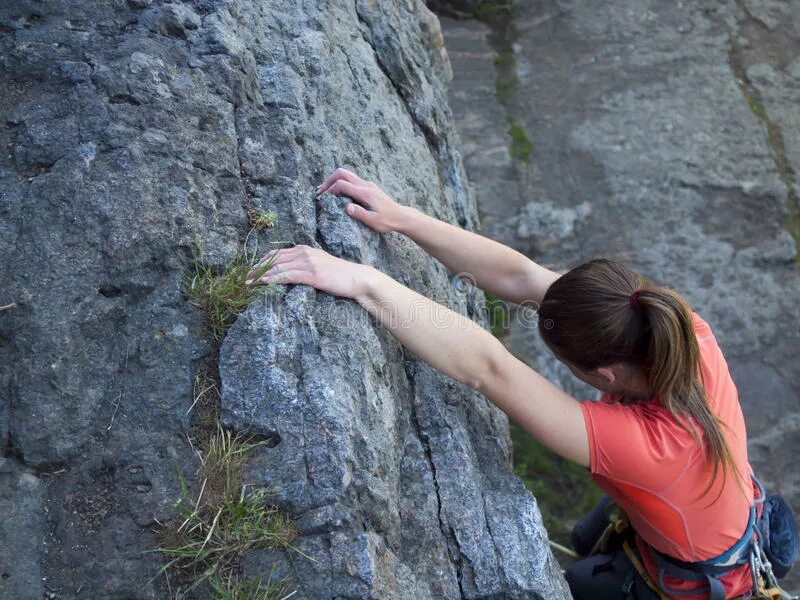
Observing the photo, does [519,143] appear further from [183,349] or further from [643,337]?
[183,349]

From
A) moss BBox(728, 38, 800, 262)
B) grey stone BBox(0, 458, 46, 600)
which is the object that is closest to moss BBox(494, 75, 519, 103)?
moss BBox(728, 38, 800, 262)

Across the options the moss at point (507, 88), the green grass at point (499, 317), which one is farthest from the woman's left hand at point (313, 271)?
the moss at point (507, 88)

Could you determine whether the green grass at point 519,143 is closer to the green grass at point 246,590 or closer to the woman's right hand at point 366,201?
the woman's right hand at point 366,201

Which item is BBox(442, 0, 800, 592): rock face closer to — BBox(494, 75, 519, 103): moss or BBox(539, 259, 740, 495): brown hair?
BBox(494, 75, 519, 103): moss

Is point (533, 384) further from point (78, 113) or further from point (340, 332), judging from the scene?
point (78, 113)

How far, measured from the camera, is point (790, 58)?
6.35 metres

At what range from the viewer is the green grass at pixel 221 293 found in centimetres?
228

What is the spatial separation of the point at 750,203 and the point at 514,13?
8.18 ft

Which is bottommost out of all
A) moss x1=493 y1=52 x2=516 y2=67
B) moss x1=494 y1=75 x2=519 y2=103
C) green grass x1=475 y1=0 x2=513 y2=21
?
moss x1=494 y1=75 x2=519 y2=103

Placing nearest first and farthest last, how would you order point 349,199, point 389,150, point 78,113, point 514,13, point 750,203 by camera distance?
point 78,113 → point 349,199 → point 389,150 → point 750,203 → point 514,13

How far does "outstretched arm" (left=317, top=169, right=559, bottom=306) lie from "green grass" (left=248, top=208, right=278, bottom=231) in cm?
30

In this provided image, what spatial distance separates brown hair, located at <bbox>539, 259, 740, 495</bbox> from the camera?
227 centimetres

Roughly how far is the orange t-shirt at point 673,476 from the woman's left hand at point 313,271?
74 cm

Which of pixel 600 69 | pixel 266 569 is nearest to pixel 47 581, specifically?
A: pixel 266 569
